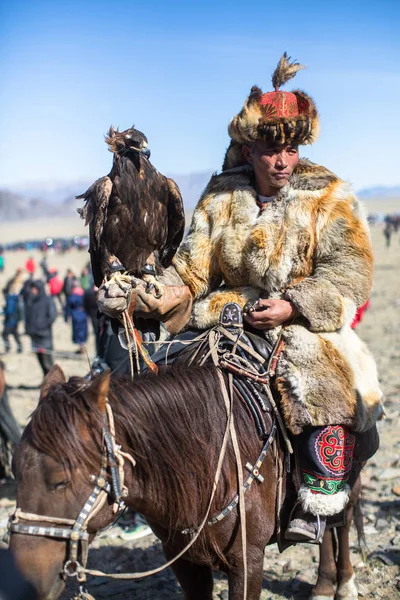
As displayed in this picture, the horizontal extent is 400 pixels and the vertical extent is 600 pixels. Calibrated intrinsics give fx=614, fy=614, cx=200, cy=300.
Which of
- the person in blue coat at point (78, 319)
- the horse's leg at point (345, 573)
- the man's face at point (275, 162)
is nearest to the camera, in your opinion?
the man's face at point (275, 162)

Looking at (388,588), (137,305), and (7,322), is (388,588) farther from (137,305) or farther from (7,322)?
(7,322)

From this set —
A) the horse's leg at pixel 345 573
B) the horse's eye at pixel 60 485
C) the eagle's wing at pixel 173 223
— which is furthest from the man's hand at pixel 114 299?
the horse's leg at pixel 345 573

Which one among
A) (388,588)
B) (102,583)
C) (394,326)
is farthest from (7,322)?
(388,588)

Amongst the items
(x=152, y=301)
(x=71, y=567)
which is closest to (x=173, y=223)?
(x=152, y=301)

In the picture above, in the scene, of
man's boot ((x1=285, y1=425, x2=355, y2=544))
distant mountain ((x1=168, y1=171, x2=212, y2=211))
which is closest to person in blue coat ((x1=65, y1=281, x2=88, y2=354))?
distant mountain ((x1=168, y1=171, x2=212, y2=211))

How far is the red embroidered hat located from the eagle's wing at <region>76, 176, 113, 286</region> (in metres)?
0.83

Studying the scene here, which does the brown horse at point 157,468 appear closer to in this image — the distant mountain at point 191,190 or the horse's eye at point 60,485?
the horse's eye at point 60,485

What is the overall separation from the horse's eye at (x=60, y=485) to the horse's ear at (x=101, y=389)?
→ 27 cm

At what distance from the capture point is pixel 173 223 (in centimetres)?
381

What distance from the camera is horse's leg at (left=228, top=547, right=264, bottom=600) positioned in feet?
→ 8.73

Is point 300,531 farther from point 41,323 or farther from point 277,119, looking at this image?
point 41,323

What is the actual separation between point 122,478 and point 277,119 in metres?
1.85

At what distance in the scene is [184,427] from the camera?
254 cm

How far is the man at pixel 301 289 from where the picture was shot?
9.62 feet
